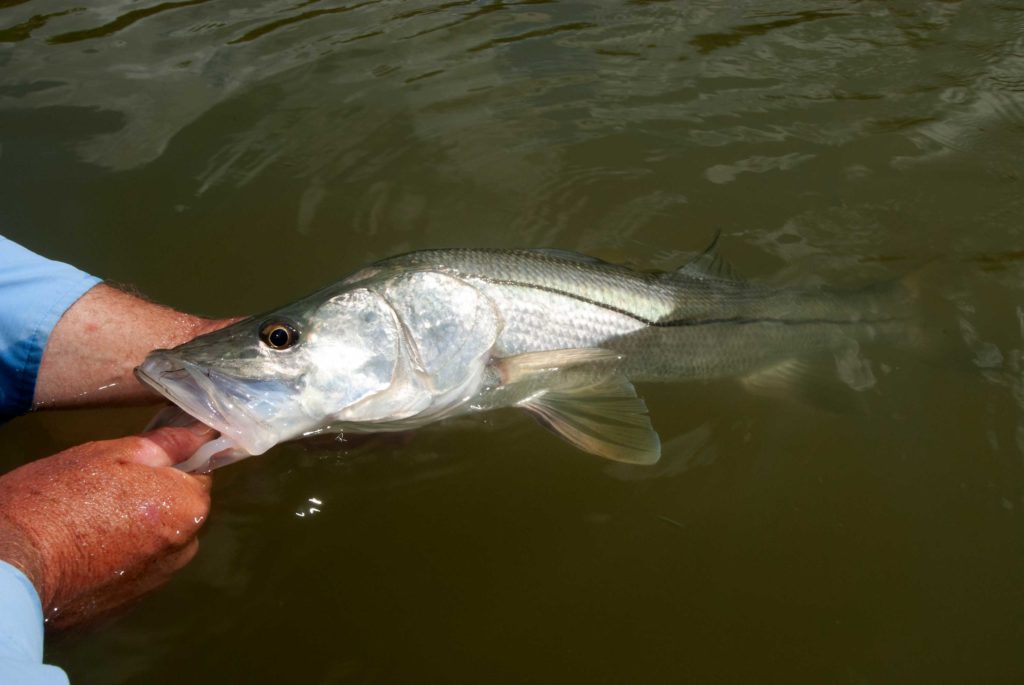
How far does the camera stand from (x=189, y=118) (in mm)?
5352

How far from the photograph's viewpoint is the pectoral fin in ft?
9.67

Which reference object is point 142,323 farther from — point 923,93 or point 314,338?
point 923,93

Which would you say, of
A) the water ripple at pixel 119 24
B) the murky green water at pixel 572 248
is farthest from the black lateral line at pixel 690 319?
Result: the water ripple at pixel 119 24

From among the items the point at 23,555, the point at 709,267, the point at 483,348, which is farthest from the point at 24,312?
the point at 709,267

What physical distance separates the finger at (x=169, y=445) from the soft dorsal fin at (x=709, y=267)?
1817 millimetres

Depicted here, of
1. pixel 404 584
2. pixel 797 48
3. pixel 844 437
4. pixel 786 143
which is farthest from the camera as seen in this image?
pixel 797 48

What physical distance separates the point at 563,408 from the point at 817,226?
2.33 m

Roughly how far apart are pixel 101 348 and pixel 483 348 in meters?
1.39

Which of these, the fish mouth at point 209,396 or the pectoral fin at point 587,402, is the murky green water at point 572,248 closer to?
the pectoral fin at point 587,402

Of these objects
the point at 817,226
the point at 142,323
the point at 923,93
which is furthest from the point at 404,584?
the point at 923,93

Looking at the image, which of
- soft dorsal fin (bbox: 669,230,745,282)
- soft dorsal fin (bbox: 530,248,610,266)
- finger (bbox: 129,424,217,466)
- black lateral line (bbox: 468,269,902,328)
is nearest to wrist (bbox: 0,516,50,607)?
finger (bbox: 129,424,217,466)

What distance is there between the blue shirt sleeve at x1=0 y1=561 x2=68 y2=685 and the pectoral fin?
154 cm

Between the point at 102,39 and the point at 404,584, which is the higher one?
the point at 102,39

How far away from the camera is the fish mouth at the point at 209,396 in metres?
2.44
